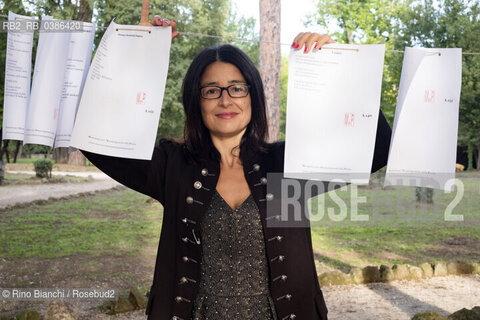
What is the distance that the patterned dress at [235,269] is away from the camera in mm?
2400

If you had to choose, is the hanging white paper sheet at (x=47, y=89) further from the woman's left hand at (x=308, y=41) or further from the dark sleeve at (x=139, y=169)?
the woman's left hand at (x=308, y=41)

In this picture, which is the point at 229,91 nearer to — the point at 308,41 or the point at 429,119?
the point at 308,41

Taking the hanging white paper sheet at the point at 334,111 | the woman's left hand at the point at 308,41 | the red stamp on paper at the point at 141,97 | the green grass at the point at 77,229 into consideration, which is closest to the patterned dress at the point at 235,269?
the hanging white paper sheet at the point at 334,111

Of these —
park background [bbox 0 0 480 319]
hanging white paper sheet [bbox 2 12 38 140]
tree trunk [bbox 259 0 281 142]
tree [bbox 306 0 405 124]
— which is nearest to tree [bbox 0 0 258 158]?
park background [bbox 0 0 480 319]

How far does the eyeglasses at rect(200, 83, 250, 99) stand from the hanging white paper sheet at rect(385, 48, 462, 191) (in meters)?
0.74

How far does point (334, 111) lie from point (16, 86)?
152cm

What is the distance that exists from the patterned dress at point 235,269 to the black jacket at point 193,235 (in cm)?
5

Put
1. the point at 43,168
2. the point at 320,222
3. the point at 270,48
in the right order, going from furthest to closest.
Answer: the point at 43,168, the point at 320,222, the point at 270,48

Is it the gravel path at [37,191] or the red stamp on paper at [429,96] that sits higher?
the red stamp on paper at [429,96]

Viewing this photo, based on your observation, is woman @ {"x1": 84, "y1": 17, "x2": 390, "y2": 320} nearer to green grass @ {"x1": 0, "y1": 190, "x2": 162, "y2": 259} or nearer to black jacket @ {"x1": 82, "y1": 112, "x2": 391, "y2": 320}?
black jacket @ {"x1": 82, "y1": 112, "x2": 391, "y2": 320}

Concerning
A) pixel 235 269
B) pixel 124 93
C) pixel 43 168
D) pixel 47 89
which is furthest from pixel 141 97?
pixel 43 168

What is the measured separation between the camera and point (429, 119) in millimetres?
2402

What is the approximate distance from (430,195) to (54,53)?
14.0 metres

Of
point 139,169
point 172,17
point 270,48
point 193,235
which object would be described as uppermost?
point 172,17
